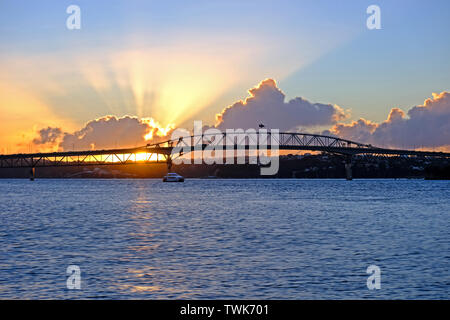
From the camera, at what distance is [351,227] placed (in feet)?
153

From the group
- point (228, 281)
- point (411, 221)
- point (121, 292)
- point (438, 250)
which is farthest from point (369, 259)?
point (411, 221)

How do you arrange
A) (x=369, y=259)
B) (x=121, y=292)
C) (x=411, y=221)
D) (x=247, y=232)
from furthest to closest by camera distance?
(x=411, y=221) < (x=247, y=232) < (x=369, y=259) < (x=121, y=292)

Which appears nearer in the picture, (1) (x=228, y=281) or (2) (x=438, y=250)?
(1) (x=228, y=281)

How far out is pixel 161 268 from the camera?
25.4 m

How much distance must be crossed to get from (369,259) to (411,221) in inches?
1051

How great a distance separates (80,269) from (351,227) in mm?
27178
